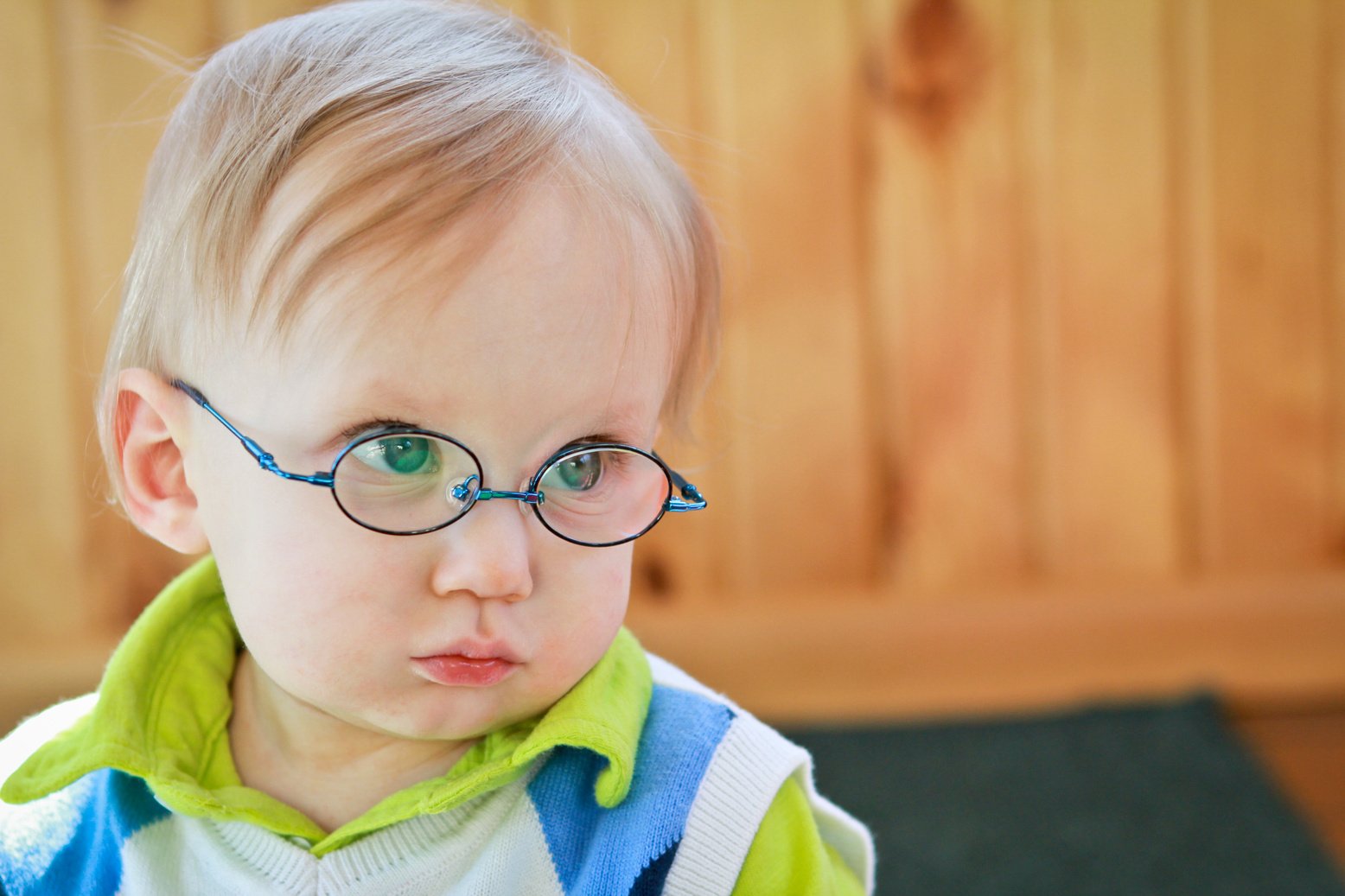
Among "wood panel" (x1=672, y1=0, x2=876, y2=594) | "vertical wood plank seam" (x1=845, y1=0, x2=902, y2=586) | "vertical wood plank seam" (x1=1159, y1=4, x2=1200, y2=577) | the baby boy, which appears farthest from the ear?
"vertical wood plank seam" (x1=1159, y1=4, x2=1200, y2=577)

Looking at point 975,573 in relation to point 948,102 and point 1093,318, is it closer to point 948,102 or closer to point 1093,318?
point 1093,318

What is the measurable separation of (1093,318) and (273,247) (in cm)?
130

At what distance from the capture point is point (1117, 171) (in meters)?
1.74

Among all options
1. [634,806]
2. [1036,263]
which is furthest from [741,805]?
[1036,263]

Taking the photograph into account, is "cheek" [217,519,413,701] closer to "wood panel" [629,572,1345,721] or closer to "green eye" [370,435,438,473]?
"green eye" [370,435,438,473]

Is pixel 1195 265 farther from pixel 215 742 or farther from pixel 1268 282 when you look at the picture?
pixel 215 742

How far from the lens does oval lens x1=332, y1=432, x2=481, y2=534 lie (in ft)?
2.19

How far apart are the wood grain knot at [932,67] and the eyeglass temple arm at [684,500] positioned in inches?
42.0

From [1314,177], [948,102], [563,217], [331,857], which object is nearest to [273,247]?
[563,217]

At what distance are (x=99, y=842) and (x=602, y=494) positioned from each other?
0.37 meters

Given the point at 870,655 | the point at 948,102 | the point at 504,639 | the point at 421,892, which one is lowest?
the point at 870,655

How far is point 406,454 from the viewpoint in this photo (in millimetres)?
670

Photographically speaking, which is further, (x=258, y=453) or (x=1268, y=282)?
(x=1268, y=282)

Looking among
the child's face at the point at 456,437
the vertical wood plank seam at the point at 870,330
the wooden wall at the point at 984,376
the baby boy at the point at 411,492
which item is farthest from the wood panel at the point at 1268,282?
the child's face at the point at 456,437
